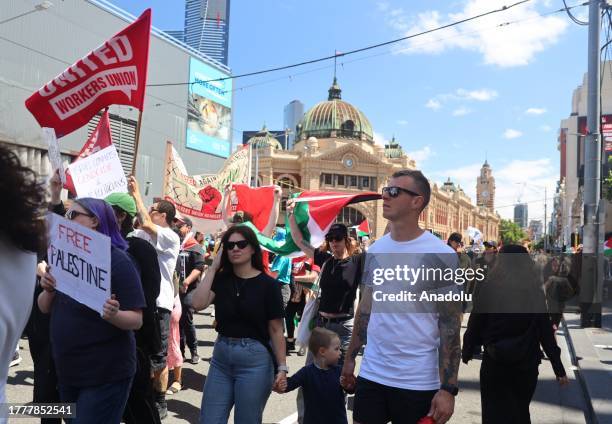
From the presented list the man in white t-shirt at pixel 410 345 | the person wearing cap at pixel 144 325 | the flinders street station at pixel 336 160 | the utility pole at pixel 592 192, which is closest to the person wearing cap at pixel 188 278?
the person wearing cap at pixel 144 325

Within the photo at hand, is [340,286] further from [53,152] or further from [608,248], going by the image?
[608,248]

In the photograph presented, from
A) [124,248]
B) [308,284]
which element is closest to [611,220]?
[308,284]

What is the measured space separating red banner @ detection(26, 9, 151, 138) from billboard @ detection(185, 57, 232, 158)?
1182 inches

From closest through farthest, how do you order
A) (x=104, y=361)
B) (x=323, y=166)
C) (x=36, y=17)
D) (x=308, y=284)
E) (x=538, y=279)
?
(x=104, y=361), (x=538, y=279), (x=308, y=284), (x=36, y=17), (x=323, y=166)

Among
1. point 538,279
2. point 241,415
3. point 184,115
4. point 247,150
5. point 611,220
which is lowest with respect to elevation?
point 241,415

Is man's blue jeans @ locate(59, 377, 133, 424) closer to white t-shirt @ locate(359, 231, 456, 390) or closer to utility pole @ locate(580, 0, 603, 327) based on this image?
white t-shirt @ locate(359, 231, 456, 390)

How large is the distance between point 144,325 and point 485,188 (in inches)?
7682

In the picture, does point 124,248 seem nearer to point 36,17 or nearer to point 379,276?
point 379,276

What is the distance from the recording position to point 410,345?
118 inches

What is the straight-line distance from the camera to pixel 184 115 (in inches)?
1419

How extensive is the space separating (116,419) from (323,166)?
3436 inches

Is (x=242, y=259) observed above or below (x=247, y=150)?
below

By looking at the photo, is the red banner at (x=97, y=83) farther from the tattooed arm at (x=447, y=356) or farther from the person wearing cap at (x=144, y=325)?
the tattooed arm at (x=447, y=356)

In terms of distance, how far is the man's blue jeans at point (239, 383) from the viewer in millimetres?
3455
